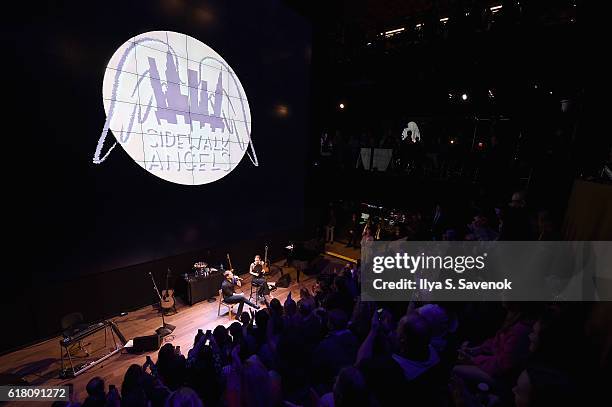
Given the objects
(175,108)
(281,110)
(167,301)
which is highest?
(281,110)

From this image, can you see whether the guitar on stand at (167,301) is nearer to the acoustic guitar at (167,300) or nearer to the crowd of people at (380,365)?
the acoustic guitar at (167,300)

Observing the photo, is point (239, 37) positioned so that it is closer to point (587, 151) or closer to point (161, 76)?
point (161, 76)

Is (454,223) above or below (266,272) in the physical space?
above

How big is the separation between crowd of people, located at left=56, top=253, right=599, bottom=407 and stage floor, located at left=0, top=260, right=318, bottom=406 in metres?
2.53

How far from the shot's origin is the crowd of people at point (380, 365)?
1995 mm

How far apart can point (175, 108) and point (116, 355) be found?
15.9 ft

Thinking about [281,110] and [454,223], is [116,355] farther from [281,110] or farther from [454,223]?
[454,223]

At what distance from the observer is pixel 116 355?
5.25m

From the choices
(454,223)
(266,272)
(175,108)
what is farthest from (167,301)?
(454,223)

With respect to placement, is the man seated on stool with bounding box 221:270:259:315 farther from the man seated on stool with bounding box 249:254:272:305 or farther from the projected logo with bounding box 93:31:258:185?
the projected logo with bounding box 93:31:258:185

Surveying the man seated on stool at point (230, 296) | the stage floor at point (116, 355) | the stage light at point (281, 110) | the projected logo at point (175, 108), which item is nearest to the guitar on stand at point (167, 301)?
the stage floor at point (116, 355)

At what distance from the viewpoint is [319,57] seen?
10375 mm

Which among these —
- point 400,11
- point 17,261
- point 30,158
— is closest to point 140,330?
point 17,261

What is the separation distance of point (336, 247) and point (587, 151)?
7.67 metres
